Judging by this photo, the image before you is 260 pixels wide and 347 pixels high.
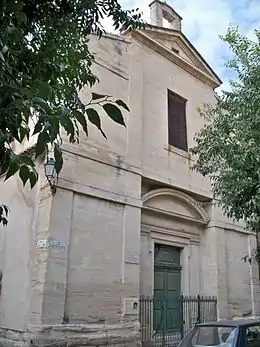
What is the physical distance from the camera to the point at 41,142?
151 cm

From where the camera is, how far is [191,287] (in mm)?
12234

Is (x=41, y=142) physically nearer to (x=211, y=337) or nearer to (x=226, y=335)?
(x=226, y=335)

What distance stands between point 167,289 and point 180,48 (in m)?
8.51

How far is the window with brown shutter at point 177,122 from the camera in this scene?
13.0 meters

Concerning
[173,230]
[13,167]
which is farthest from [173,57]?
[13,167]

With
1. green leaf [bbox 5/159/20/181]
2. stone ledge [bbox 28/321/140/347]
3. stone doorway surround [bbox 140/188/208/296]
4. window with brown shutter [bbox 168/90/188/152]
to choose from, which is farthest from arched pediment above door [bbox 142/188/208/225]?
green leaf [bbox 5/159/20/181]

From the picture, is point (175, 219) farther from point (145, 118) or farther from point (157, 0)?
point (157, 0)

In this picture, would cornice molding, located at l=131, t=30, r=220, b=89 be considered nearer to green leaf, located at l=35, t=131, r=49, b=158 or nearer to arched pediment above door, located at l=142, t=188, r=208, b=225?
arched pediment above door, located at l=142, t=188, r=208, b=225

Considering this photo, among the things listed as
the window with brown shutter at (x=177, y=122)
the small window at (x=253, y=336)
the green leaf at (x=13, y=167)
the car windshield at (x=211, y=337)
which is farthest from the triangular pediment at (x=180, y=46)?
the green leaf at (x=13, y=167)

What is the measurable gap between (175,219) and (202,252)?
157 centimetres

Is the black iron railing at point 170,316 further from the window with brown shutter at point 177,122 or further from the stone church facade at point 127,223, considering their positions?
the window with brown shutter at point 177,122

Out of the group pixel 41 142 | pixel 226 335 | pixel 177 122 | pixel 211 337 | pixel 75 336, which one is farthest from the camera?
pixel 177 122

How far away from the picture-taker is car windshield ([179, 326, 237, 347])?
6.07 meters

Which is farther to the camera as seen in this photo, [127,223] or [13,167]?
[127,223]
